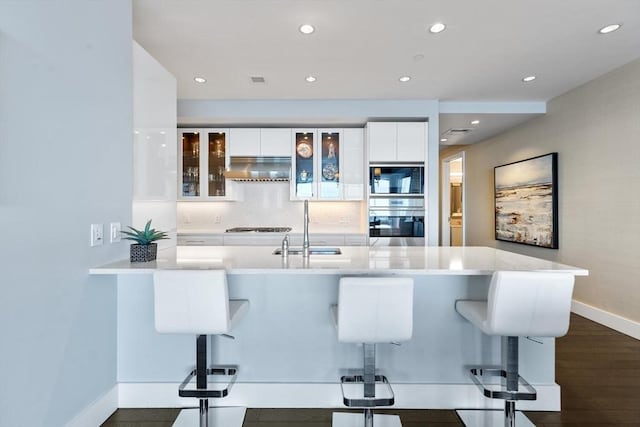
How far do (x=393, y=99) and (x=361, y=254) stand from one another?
2671 millimetres

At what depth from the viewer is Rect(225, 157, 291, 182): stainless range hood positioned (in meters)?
4.73

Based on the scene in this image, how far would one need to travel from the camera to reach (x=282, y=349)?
226 centimetres

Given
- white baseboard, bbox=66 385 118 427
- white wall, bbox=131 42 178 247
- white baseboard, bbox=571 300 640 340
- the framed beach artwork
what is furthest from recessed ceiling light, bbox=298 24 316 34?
white baseboard, bbox=571 300 640 340

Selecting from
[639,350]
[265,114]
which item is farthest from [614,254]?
[265,114]

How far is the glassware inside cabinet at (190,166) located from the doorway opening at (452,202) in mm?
5171

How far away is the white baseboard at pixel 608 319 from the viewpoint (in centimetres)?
341

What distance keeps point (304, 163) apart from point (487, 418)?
11.7ft

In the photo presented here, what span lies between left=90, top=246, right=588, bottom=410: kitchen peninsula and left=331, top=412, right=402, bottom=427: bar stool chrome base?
15 centimetres

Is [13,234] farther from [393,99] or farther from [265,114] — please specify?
[393,99]

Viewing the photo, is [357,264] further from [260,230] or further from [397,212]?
[260,230]

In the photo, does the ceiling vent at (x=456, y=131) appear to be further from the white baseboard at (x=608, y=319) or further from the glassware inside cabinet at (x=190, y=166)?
the glassware inside cabinet at (x=190, y=166)

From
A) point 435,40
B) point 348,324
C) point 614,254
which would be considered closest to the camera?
point 348,324

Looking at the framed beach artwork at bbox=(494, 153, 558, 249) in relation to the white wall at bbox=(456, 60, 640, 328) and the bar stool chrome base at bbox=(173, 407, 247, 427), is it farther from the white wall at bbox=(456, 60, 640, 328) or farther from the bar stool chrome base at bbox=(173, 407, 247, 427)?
the bar stool chrome base at bbox=(173, 407, 247, 427)

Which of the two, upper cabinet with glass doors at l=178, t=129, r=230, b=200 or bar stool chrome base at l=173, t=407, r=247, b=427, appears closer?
Answer: bar stool chrome base at l=173, t=407, r=247, b=427
